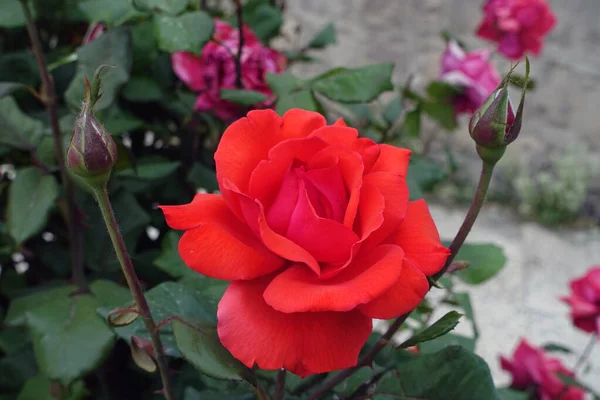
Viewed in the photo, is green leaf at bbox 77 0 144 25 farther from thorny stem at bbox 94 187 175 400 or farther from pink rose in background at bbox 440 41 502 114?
pink rose in background at bbox 440 41 502 114

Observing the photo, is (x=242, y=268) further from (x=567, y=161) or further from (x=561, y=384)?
(x=567, y=161)

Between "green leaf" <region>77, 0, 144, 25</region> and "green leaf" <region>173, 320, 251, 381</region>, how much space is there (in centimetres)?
31

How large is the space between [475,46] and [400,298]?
9.77 feet

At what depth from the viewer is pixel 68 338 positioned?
501 millimetres

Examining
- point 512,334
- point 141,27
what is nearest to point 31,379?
point 141,27

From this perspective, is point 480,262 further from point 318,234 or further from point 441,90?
point 441,90

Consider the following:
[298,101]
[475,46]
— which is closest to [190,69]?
[298,101]

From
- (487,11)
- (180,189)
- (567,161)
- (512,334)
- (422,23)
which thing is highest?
(487,11)

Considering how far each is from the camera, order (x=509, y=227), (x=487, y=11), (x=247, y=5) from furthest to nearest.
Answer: (x=509, y=227), (x=487, y=11), (x=247, y=5)

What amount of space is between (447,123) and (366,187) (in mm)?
599

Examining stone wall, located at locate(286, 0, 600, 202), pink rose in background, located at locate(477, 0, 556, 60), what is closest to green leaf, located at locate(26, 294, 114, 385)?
pink rose in background, located at locate(477, 0, 556, 60)

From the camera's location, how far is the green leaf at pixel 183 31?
1.73 feet

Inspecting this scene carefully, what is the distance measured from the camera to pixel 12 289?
0.68 meters

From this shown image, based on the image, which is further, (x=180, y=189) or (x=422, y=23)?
(x=422, y=23)
